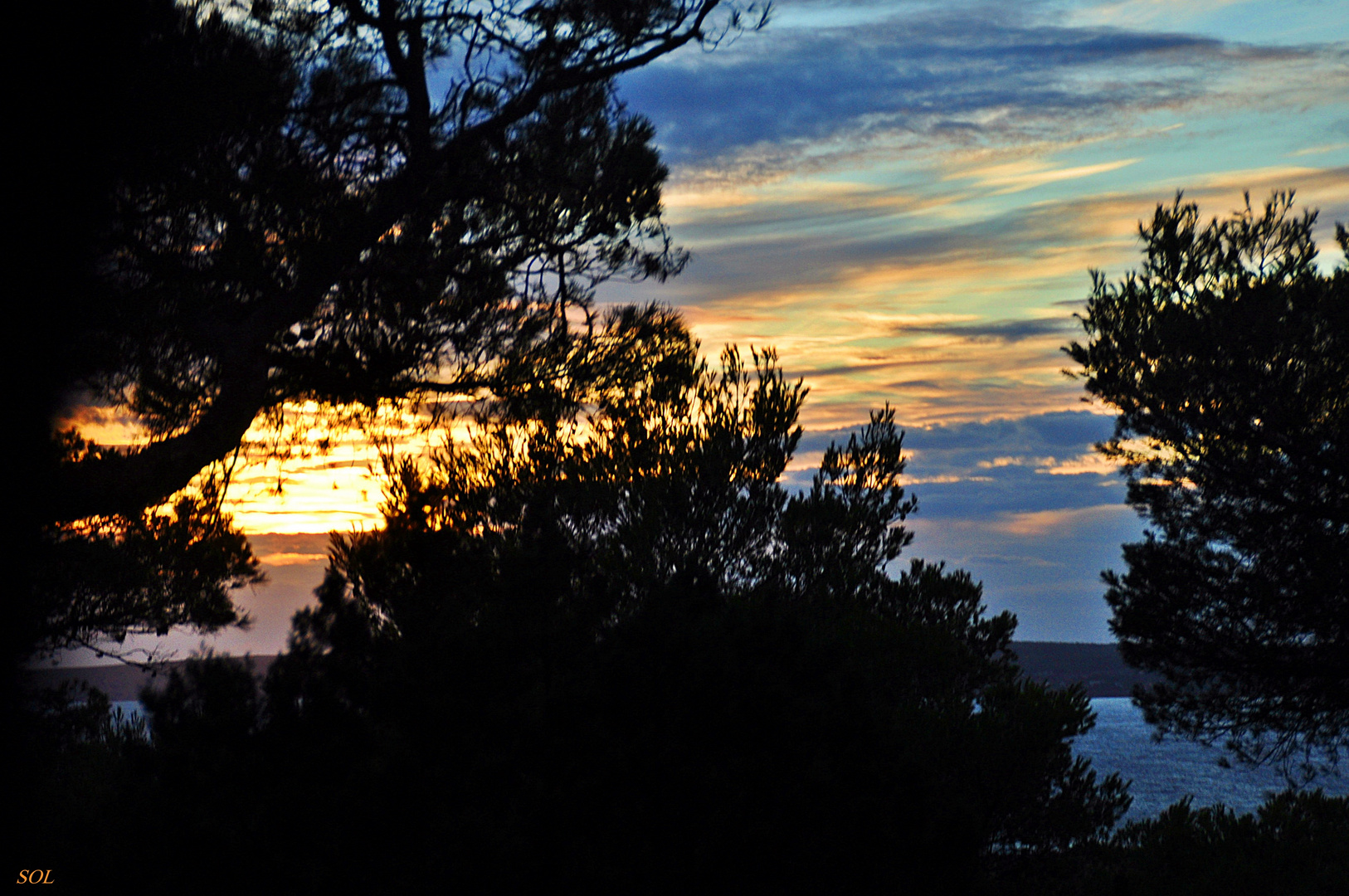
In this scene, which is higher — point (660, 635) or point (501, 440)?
point (501, 440)

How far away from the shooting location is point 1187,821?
16.6m

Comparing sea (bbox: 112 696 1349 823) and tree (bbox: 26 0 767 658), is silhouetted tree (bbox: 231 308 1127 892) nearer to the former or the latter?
tree (bbox: 26 0 767 658)

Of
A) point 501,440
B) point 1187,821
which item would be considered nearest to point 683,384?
point 501,440

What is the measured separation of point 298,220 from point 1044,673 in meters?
113

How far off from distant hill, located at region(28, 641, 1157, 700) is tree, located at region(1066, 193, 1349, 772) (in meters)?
1.47

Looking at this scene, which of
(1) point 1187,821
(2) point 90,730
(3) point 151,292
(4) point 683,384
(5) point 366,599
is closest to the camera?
(5) point 366,599

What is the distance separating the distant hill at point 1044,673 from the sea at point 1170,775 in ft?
24.9

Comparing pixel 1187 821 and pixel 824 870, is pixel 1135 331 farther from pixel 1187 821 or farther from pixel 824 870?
pixel 824 870

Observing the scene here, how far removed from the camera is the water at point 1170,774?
8956 centimetres

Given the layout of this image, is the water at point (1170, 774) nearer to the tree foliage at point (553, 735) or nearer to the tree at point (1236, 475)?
the tree at point (1236, 475)

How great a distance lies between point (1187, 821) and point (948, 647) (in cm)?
578

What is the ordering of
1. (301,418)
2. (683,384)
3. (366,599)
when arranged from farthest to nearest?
1. (683,384)
2. (301,418)
3. (366,599)

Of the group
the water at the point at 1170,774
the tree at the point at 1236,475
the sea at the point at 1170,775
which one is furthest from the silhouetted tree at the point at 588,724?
the water at the point at 1170,774

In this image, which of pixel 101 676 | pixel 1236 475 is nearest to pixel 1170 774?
pixel 1236 475
